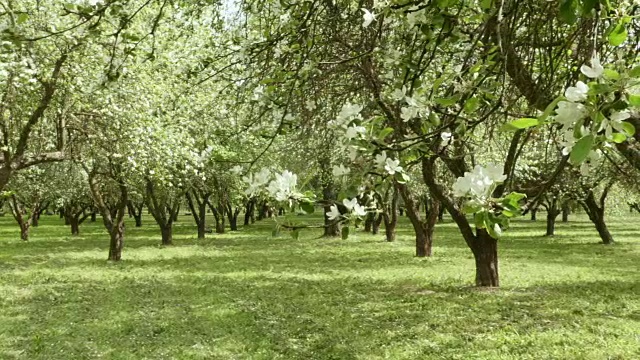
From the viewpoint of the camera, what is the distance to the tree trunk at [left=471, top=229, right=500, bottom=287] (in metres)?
12.9

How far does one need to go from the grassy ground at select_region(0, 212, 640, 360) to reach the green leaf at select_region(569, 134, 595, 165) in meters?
7.00

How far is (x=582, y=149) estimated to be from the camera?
52.3 inches

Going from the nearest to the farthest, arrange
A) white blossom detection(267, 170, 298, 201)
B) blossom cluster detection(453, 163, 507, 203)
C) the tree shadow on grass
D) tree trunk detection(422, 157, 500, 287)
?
1. blossom cluster detection(453, 163, 507, 203)
2. white blossom detection(267, 170, 298, 201)
3. the tree shadow on grass
4. tree trunk detection(422, 157, 500, 287)

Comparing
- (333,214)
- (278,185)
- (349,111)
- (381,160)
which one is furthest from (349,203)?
(349,111)

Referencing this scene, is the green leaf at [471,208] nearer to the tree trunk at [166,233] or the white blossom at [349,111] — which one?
the white blossom at [349,111]

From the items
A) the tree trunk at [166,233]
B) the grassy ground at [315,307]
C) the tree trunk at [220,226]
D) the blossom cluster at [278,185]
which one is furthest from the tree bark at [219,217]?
the blossom cluster at [278,185]

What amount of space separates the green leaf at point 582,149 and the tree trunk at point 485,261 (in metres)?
11.9

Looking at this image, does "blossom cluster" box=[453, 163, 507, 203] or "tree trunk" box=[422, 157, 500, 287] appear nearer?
"blossom cluster" box=[453, 163, 507, 203]

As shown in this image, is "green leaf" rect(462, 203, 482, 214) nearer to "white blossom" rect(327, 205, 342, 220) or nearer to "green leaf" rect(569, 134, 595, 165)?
"green leaf" rect(569, 134, 595, 165)

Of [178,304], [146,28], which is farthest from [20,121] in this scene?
[178,304]

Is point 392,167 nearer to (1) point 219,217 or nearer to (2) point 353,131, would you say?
(2) point 353,131

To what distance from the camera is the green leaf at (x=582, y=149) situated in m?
1.32

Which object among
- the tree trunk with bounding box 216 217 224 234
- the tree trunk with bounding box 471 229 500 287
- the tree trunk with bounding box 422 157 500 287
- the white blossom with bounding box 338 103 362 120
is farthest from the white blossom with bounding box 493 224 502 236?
the tree trunk with bounding box 216 217 224 234

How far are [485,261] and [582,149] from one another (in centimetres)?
1249
